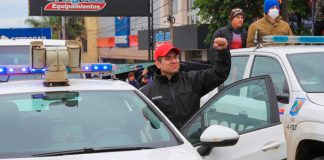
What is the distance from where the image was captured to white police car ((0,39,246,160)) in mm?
3303

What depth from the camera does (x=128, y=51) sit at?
145ft

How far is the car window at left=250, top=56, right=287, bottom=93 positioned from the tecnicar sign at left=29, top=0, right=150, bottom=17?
69.3ft

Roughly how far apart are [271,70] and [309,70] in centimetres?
42

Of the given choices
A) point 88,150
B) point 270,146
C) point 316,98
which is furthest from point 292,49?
point 88,150

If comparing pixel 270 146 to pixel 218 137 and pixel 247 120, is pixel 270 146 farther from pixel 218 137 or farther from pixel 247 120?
pixel 218 137

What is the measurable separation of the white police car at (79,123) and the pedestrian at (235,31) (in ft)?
9.53

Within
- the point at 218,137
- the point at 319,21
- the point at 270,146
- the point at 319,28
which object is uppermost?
the point at 319,21

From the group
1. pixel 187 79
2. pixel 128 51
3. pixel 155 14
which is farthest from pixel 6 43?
pixel 128 51

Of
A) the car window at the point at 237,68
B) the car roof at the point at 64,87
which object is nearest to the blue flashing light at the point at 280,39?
the car window at the point at 237,68

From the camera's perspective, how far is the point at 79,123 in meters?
3.67

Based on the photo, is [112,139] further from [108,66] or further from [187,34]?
[187,34]

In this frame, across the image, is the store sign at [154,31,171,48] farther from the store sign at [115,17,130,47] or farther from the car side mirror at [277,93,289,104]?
the car side mirror at [277,93,289,104]

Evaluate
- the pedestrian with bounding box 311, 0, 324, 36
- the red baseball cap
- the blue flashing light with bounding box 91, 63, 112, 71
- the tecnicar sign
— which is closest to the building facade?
the tecnicar sign

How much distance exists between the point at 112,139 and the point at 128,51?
40900mm
